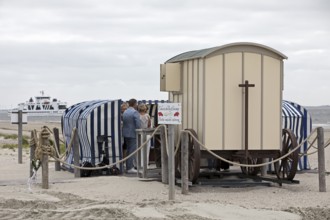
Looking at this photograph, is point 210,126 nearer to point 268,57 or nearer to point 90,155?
point 268,57

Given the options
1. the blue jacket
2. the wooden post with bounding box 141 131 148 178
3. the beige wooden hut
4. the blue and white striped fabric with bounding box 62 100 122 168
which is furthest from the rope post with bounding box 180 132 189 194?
the blue and white striped fabric with bounding box 62 100 122 168

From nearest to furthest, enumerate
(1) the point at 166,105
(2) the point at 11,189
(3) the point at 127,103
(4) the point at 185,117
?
(1) the point at 166,105, (2) the point at 11,189, (4) the point at 185,117, (3) the point at 127,103

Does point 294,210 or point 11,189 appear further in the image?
point 11,189

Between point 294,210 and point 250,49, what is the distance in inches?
137

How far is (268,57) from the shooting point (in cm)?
1211

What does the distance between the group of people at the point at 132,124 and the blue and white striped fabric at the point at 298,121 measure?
10.0ft

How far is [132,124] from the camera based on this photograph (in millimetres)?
14000

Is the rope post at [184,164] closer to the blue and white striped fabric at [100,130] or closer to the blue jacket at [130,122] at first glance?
the blue jacket at [130,122]

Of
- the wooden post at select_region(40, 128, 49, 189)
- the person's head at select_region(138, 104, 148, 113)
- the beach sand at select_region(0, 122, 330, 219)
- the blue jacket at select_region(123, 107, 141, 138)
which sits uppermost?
the person's head at select_region(138, 104, 148, 113)

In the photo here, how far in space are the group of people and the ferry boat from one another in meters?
80.1

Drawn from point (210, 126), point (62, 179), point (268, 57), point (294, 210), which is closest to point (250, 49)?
point (268, 57)

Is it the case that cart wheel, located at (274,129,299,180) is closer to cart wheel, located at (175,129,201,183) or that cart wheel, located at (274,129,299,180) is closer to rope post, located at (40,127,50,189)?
cart wheel, located at (175,129,201,183)

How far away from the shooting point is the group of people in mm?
13922

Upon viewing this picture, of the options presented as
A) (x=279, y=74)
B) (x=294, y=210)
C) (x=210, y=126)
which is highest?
(x=279, y=74)
